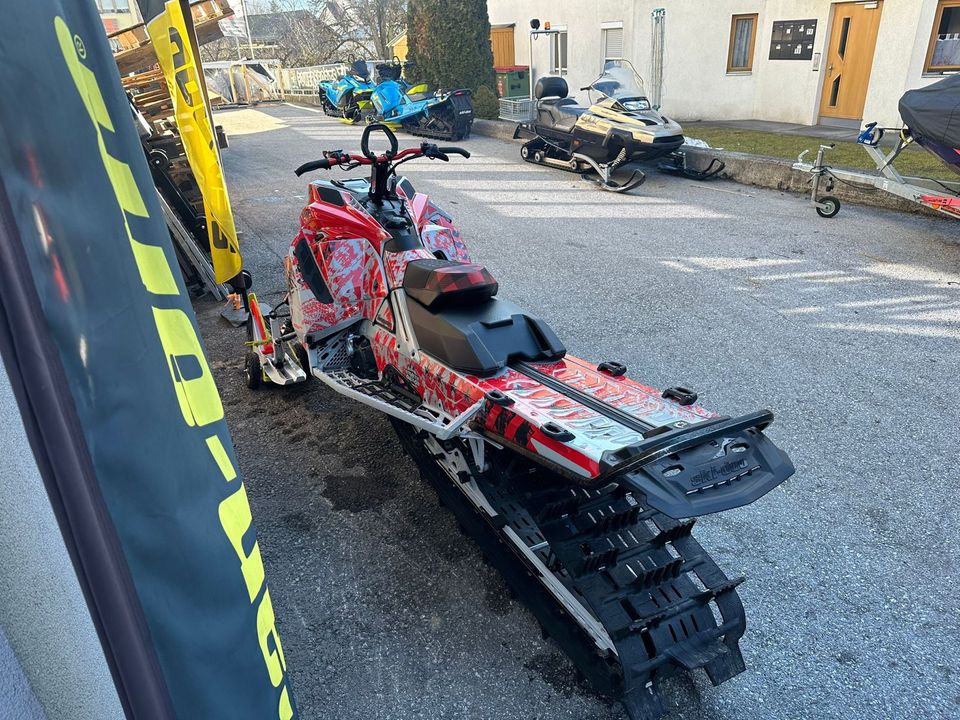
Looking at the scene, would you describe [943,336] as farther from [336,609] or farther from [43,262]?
[43,262]

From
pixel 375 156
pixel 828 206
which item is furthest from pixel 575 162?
pixel 375 156

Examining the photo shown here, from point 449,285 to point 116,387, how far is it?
2.07 metres

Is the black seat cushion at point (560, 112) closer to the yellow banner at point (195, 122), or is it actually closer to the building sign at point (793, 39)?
the building sign at point (793, 39)

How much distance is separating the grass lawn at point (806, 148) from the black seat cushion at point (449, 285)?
747cm

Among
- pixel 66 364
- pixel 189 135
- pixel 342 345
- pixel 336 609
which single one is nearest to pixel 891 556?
pixel 336 609

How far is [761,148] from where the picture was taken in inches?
418

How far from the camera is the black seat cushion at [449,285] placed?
9.95 feet

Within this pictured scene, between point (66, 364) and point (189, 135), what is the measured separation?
11.3ft

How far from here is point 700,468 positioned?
208cm

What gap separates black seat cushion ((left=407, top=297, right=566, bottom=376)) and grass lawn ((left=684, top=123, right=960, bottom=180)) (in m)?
7.41

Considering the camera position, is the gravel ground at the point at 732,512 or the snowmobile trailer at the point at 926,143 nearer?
the gravel ground at the point at 732,512

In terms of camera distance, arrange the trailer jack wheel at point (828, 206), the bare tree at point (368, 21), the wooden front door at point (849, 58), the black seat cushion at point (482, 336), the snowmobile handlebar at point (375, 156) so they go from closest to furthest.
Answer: the black seat cushion at point (482, 336) < the snowmobile handlebar at point (375, 156) < the trailer jack wheel at point (828, 206) < the wooden front door at point (849, 58) < the bare tree at point (368, 21)

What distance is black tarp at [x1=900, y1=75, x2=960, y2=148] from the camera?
241 inches

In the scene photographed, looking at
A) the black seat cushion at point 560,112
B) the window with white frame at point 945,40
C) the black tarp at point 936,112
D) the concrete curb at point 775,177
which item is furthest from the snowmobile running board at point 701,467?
the window with white frame at point 945,40
